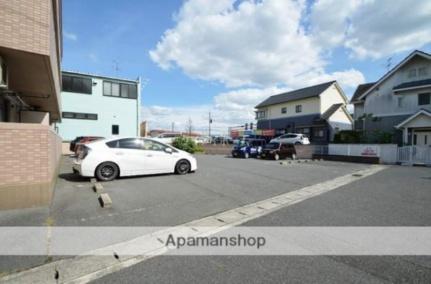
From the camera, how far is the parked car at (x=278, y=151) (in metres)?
20.4

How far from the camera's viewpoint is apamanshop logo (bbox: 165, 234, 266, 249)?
3795 mm

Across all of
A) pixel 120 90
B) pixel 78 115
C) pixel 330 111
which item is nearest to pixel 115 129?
pixel 78 115

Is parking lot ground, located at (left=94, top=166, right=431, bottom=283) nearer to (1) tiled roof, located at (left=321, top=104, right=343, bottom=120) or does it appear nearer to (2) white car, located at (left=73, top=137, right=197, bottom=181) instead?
(2) white car, located at (left=73, top=137, right=197, bottom=181)

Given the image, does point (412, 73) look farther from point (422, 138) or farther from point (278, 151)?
point (278, 151)

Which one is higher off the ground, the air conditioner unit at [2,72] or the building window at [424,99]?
the building window at [424,99]

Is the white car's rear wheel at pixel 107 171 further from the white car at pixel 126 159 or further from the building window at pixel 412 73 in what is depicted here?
the building window at pixel 412 73

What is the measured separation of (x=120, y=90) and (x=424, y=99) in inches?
1004

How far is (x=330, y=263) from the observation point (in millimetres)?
3264

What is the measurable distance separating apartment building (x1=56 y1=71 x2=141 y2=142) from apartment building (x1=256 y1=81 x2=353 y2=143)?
20.1 metres

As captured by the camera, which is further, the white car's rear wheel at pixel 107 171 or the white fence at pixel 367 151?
the white fence at pixel 367 151

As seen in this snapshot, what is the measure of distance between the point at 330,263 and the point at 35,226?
4.59m

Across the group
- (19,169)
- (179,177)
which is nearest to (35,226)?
(19,169)

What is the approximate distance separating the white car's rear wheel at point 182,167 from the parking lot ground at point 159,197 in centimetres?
37

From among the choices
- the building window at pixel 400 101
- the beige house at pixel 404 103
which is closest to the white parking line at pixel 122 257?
the beige house at pixel 404 103
